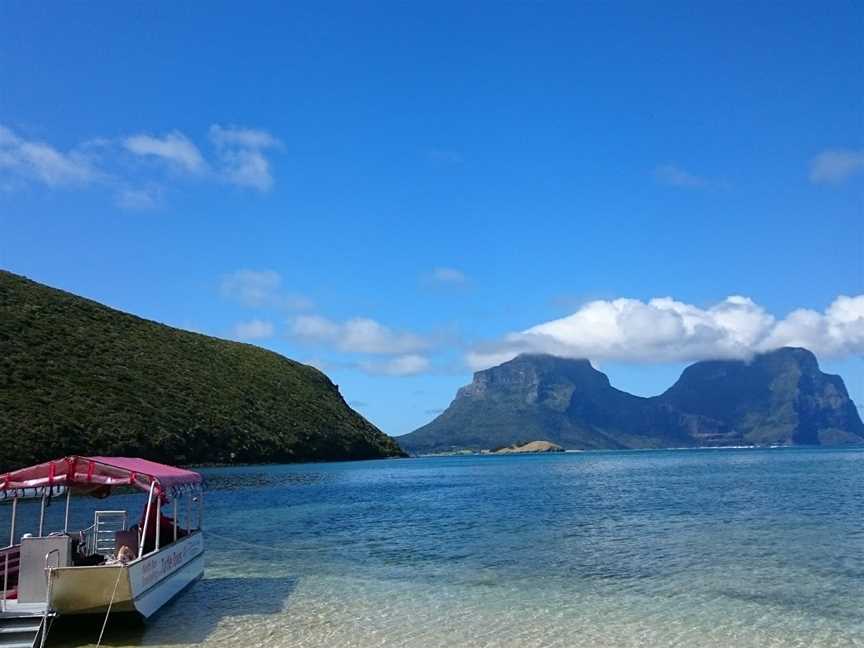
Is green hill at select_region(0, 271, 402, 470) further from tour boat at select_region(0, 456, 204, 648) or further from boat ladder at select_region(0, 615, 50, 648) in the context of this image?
boat ladder at select_region(0, 615, 50, 648)

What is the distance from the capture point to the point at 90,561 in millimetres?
18875

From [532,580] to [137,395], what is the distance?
87.3 metres

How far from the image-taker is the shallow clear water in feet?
55.3

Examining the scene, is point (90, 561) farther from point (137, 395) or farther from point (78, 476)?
point (137, 395)

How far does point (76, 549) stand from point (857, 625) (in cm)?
1863

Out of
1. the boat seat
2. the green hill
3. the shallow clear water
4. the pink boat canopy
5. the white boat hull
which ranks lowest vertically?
the shallow clear water

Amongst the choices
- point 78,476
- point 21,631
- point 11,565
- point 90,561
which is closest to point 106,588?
point 21,631

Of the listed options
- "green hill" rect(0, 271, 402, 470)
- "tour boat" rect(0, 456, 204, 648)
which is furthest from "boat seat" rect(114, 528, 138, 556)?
"green hill" rect(0, 271, 402, 470)

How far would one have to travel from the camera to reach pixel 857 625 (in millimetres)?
17094

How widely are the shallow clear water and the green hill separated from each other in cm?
4159

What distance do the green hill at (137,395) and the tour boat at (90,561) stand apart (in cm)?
5293

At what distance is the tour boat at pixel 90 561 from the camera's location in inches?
635

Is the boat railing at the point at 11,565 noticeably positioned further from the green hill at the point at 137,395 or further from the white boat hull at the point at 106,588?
the green hill at the point at 137,395

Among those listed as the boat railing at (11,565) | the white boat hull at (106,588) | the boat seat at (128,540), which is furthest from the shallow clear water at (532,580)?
the boat railing at (11,565)
